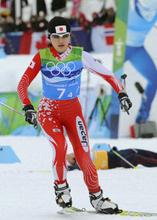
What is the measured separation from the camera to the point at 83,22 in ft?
47.2

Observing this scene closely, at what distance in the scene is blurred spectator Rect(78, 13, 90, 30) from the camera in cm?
1407

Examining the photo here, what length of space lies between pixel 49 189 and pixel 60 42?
195 cm

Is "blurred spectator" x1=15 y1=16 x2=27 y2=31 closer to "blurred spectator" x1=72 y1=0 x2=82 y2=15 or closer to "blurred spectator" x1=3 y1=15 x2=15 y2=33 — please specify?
"blurred spectator" x1=3 y1=15 x2=15 y2=33

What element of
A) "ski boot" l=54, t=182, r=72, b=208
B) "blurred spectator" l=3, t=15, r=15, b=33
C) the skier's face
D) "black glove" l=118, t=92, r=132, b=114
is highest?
the skier's face

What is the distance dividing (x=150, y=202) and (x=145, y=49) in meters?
6.23

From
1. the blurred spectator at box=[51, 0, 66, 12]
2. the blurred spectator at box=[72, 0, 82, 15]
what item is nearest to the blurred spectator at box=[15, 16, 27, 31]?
the blurred spectator at box=[51, 0, 66, 12]

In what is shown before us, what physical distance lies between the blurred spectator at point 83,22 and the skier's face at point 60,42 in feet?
33.1

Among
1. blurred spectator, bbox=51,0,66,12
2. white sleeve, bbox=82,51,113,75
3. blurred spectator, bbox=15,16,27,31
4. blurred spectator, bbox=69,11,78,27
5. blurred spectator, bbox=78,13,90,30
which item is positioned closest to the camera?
white sleeve, bbox=82,51,113,75

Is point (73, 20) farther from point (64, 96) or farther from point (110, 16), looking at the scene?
point (64, 96)

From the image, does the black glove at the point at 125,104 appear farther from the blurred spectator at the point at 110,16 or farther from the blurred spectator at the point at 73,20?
the blurred spectator at the point at 73,20

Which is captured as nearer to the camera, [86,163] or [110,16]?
[86,163]

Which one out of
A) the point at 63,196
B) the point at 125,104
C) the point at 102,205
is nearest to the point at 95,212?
the point at 102,205

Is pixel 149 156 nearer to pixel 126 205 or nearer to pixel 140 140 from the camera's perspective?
pixel 126 205

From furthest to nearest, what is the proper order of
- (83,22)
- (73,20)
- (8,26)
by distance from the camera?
(8,26)
(73,20)
(83,22)
